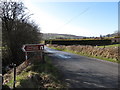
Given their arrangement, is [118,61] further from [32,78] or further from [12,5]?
[12,5]

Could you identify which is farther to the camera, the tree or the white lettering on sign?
the tree

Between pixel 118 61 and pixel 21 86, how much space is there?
8936mm

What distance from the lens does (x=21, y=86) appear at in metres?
5.11

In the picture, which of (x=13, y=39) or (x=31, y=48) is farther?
(x=13, y=39)

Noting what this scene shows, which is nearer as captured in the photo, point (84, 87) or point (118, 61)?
point (84, 87)

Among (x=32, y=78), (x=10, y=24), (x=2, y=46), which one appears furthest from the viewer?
(x=10, y=24)

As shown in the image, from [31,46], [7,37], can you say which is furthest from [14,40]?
[31,46]

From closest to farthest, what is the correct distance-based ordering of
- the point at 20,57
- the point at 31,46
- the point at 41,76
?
the point at 41,76, the point at 31,46, the point at 20,57

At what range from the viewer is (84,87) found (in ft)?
16.9

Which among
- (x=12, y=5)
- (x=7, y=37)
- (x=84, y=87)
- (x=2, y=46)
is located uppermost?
(x=12, y=5)

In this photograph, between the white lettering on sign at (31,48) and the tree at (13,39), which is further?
the tree at (13,39)

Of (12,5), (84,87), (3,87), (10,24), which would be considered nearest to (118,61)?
(84,87)

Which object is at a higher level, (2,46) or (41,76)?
(2,46)

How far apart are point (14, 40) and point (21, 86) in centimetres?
921
